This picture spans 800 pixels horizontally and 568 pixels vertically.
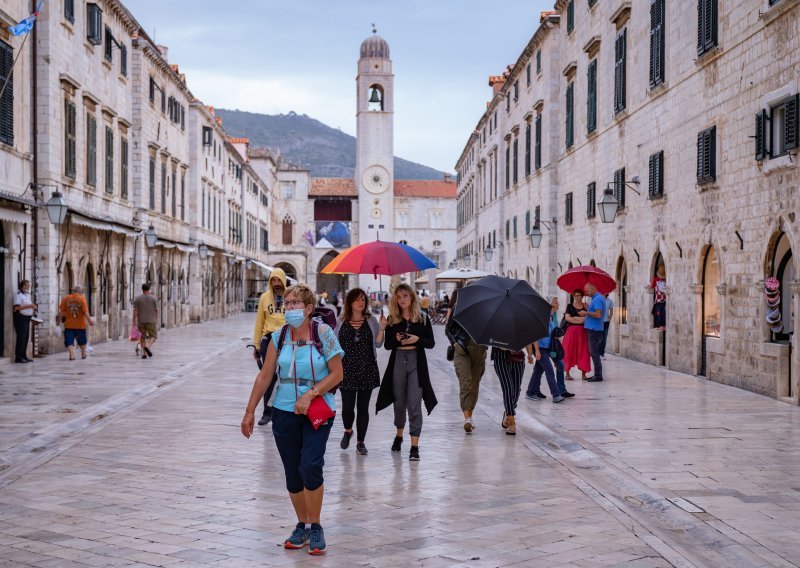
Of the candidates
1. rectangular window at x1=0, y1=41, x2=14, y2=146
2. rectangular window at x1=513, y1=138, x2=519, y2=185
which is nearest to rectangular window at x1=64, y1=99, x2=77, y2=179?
rectangular window at x1=0, y1=41, x2=14, y2=146

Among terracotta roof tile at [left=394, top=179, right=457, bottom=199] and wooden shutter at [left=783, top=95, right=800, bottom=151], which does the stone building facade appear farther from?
terracotta roof tile at [left=394, top=179, right=457, bottom=199]

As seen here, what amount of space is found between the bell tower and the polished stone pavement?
238 ft

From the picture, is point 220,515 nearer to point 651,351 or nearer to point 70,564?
point 70,564

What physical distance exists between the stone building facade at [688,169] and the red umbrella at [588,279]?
1863mm

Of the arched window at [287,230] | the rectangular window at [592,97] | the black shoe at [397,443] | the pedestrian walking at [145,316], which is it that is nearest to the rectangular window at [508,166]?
the rectangular window at [592,97]

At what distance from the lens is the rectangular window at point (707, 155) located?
655 inches

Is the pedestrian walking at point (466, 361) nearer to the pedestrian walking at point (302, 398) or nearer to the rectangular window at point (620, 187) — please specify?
the pedestrian walking at point (302, 398)

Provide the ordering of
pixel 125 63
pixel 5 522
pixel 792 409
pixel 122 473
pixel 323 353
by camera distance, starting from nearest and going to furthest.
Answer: pixel 323 353
pixel 5 522
pixel 122 473
pixel 792 409
pixel 125 63

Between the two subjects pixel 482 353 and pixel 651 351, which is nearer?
pixel 482 353

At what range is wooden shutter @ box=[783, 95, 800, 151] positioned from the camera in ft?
43.3

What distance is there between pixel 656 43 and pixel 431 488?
1481 cm

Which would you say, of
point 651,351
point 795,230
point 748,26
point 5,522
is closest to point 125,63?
point 651,351

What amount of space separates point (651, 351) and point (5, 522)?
16.3 meters

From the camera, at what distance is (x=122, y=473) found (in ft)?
27.0
